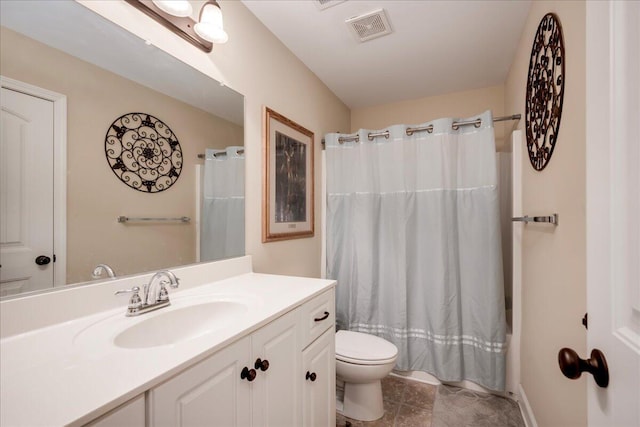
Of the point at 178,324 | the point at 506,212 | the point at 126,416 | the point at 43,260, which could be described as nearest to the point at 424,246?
the point at 506,212

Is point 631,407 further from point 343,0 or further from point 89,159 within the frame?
point 343,0

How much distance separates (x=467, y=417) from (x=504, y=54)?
2445mm

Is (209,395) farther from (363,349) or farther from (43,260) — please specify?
(363,349)

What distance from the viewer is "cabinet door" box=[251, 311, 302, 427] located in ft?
2.79

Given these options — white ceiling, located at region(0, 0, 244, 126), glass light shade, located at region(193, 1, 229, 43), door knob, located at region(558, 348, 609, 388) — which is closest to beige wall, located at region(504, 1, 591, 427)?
door knob, located at region(558, 348, 609, 388)

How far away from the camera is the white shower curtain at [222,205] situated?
1346 millimetres

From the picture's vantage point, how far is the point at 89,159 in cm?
93

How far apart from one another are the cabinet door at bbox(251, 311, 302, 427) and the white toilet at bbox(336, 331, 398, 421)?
0.60 metres

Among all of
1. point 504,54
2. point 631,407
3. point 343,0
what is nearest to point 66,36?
point 343,0

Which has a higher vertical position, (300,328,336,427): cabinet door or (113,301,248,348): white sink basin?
(113,301,248,348): white sink basin

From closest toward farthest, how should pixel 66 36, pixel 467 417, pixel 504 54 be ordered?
pixel 66 36 → pixel 467 417 → pixel 504 54

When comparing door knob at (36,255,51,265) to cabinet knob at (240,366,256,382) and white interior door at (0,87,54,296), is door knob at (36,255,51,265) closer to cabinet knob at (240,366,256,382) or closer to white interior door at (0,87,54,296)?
white interior door at (0,87,54,296)

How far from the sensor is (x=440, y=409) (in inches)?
68.3

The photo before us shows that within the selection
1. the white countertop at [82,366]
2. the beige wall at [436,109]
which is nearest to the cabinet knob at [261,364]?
the white countertop at [82,366]
